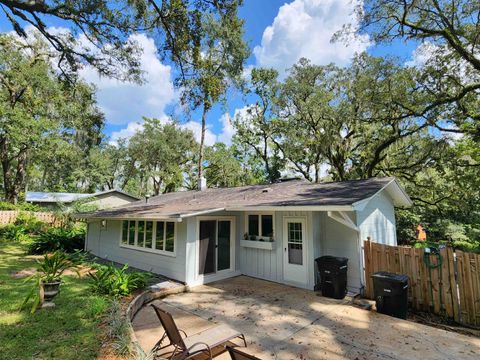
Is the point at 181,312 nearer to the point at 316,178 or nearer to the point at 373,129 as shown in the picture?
the point at 373,129

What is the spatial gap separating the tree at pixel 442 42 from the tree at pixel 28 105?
1575 cm

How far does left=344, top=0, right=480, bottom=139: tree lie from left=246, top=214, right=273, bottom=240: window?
30.3 ft

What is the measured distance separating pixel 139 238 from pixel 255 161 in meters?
17.0

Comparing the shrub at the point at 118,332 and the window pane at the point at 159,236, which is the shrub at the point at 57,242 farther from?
the shrub at the point at 118,332

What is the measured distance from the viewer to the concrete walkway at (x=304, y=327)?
171 inches

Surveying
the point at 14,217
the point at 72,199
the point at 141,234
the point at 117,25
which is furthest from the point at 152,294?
the point at 72,199

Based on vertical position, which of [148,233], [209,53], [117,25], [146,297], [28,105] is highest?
[28,105]

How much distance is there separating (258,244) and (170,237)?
Answer: 2.92 m

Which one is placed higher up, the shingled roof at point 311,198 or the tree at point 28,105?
the tree at point 28,105

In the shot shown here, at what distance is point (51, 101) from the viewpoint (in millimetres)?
20891

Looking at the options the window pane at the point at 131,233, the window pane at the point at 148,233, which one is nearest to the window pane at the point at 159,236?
the window pane at the point at 148,233

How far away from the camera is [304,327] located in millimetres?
5242

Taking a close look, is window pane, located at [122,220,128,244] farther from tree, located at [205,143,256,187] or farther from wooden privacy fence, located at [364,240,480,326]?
tree, located at [205,143,256,187]

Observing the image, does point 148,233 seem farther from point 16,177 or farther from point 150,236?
point 16,177
